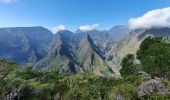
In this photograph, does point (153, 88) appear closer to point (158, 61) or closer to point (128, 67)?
point (158, 61)

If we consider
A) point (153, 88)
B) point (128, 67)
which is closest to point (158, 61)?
point (153, 88)

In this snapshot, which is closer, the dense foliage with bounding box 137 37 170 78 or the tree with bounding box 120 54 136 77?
the dense foliage with bounding box 137 37 170 78

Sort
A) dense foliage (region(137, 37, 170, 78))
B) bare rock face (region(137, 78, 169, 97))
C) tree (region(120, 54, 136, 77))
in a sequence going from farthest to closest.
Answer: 1. tree (region(120, 54, 136, 77))
2. dense foliage (region(137, 37, 170, 78))
3. bare rock face (region(137, 78, 169, 97))

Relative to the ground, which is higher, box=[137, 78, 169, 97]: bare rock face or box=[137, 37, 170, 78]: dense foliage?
box=[137, 37, 170, 78]: dense foliage

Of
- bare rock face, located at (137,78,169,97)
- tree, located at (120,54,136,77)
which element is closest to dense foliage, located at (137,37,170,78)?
tree, located at (120,54,136,77)

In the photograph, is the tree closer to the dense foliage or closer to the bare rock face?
the dense foliage

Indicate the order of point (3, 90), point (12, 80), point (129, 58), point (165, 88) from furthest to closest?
1. point (129, 58)
2. point (12, 80)
3. point (3, 90)
4. point (165, 88)

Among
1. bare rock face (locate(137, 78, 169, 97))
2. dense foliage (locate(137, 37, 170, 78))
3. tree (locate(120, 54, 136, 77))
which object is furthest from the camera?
tree (locate(120, 54, 136, 77))

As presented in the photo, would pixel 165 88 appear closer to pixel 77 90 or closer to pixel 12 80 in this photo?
pixel 77 90

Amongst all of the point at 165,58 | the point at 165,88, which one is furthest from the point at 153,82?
the point at 165,58

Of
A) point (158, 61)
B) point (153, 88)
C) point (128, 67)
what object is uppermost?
point (158, 61)

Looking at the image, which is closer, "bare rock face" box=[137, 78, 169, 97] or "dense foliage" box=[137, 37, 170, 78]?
"bare rock face" box=[137, 78, 169, 97]
